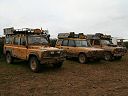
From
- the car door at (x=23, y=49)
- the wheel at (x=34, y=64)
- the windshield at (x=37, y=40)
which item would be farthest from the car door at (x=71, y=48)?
the wheel at (x=34, y=64)

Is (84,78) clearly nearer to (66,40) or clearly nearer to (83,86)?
(83,86)

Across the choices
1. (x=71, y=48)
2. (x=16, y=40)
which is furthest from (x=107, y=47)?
(x=16, y=40)

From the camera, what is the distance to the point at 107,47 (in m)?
18.9

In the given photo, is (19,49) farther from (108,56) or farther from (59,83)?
(108,56)

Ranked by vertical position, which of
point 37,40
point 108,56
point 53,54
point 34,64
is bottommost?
point 34,64

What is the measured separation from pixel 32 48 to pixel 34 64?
0.92 metres

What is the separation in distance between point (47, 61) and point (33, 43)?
1697mm

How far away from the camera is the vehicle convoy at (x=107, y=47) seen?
18547 millimetres

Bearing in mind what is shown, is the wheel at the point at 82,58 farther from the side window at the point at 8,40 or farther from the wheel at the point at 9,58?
the side window at the point at 8,40

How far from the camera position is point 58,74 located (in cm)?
1239

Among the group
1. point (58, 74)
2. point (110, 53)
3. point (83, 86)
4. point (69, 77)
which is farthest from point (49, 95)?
point (110, 53)

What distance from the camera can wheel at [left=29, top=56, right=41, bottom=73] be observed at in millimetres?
12594

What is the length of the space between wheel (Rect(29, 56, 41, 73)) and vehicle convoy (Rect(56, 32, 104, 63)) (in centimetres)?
447

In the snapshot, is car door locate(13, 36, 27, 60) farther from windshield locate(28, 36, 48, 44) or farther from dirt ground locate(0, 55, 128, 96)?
dirt ground locate(0, 55, 128, 96)
